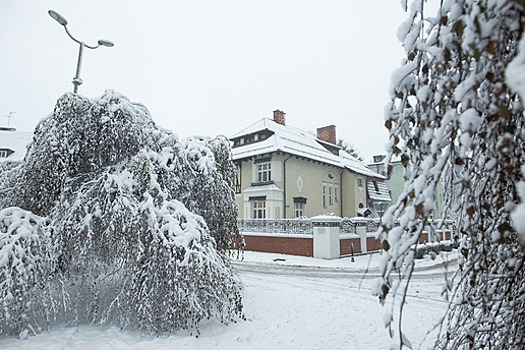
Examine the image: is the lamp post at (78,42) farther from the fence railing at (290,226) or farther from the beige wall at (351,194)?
the beige wall at (351,194)

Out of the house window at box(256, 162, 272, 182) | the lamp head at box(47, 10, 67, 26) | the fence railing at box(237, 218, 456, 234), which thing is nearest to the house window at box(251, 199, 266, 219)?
the house window at box(256, 162, 272, 182)

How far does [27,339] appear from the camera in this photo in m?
4.55

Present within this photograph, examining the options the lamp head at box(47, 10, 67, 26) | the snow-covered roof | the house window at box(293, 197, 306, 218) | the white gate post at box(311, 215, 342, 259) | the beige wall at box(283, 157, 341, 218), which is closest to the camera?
the lamp head at box(47, 10, 67, 26)

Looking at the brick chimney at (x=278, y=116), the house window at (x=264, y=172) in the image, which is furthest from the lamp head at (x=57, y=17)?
the brick chimney at (x=278, y=116)

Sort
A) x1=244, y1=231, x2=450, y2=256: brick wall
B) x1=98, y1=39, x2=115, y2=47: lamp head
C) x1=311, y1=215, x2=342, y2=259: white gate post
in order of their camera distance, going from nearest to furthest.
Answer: x1=98, y1=39, x2=115, y2=47: lamp head, x1=311, y1=215, x2=342, y2=259: white gate post, x1=244, y1=231, x2=450, y2=256: brick wall

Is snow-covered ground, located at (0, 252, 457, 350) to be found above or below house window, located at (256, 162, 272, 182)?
below

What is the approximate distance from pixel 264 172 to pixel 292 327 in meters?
19.5

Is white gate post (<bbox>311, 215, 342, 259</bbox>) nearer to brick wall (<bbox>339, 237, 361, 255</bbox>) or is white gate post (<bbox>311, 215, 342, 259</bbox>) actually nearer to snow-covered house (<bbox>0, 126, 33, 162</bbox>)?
brick wall (<bbox>339, 237, 361, 255</bbox>)

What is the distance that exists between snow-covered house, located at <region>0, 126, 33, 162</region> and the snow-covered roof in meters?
20.4

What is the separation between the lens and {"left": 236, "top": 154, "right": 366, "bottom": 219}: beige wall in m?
23.9

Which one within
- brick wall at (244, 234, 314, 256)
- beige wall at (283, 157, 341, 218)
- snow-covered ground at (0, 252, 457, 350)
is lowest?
snow-covered ground at (0, 252, 457, 350)

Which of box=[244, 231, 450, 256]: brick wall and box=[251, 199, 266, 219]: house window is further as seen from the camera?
box=[251, 199, 266, 219]: house window

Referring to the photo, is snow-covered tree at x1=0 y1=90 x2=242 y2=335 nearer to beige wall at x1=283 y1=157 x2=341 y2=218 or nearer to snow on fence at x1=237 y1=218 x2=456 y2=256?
snow on fence at x1=237 y1=218 x2=456 y2=256

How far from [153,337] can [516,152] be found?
5.07 metres
